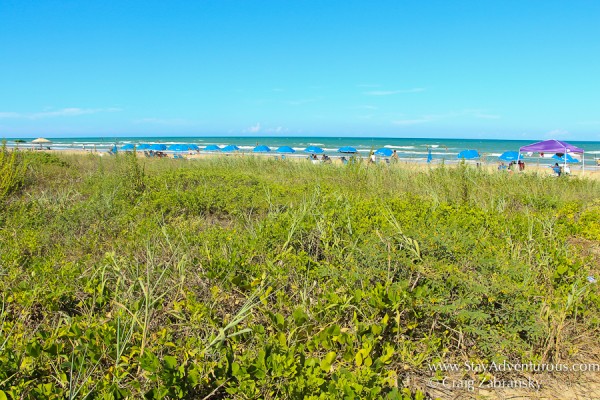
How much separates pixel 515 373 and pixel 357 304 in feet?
3.42

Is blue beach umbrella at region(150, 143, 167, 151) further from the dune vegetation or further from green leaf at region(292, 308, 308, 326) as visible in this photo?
green leaf at region(292, 308, 308, 326)

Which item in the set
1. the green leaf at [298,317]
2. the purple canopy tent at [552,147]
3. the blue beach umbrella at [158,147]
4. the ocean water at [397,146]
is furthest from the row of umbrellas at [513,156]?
the blue beach umbrella at [158,147]

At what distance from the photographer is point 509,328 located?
2629mm

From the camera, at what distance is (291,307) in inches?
113

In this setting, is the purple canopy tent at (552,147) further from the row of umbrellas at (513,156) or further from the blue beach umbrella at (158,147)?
the blue beach umbrella at (158,147)

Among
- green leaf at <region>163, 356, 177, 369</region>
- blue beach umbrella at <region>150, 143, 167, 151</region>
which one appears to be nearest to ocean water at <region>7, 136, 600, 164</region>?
blue beach umbrella at <region>150, 143, 167, 151</region>

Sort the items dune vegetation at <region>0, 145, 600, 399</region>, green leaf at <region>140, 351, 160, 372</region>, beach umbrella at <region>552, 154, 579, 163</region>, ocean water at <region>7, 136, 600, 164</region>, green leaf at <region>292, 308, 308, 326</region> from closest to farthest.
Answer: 1. green leaf at <region>140, 351, 160, 372</region>
2. dune vegetation at <region>0, 145, 600, 399</region>
3. green leaf at <region>292, 308, 308, 326</region>
4. beach umbrella at <region>552, 154, 579, 163</region>
5. ocean water at <region>7, 136, 600, 164</region>

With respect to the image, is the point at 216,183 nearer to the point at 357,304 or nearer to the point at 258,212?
the point at 258,212

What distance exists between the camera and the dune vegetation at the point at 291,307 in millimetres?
2066

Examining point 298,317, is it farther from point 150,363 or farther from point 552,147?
point 552,147

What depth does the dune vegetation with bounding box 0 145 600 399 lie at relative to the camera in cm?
207

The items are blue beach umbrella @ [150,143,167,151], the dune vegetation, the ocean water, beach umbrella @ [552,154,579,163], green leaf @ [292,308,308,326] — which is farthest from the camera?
the ocean water

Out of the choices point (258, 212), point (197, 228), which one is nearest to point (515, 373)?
point (197, 228)

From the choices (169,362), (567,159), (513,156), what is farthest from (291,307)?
(513,156)
